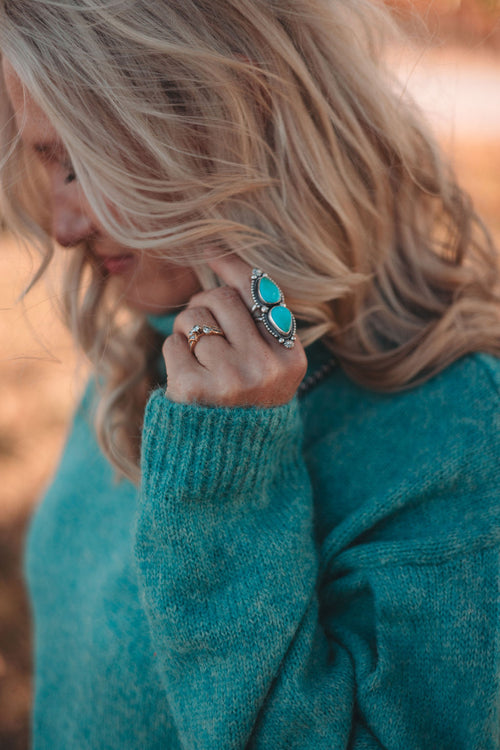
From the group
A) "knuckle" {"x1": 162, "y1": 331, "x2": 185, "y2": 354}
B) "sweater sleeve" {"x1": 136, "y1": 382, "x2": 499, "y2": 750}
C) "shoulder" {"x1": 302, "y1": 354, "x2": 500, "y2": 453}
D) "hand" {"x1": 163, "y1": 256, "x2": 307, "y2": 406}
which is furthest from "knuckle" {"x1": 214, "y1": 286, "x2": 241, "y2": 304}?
"shoulder" {"x1": 302, "y1": 354, "x2": 500, "y2": 453}

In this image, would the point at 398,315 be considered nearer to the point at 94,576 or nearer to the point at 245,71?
the point at 245,71

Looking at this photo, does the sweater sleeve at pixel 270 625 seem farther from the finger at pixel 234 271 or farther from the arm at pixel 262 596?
the finger at pixel 234 271

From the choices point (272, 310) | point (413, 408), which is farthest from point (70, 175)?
point (413, 408)

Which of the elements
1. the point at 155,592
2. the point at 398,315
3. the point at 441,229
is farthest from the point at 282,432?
the point at 441,229

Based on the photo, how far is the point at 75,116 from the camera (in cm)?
103

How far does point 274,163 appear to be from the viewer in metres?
1.16

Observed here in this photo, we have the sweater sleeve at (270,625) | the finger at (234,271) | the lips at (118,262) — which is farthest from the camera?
the lips at (118,262)

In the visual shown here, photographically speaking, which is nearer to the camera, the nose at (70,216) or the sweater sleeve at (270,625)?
the sweater sleeve at (270,625)

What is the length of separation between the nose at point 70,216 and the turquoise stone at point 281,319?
42 cm

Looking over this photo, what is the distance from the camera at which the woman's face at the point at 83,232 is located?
109 cm

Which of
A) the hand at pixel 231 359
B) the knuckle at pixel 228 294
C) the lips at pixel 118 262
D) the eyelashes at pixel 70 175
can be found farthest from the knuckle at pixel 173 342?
the eyelashes at pixel 70 175

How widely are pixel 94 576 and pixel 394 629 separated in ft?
2.36

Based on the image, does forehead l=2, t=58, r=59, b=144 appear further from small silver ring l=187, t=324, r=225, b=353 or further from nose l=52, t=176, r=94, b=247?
small silver ring l=187, t=324, r=225, b=353

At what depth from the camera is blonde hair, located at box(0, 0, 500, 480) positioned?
103cm
